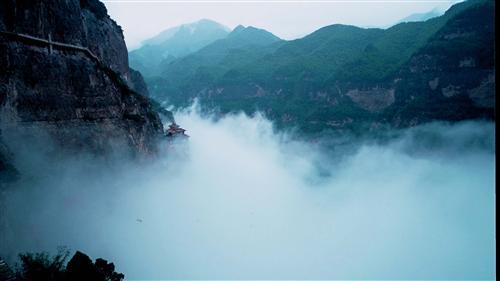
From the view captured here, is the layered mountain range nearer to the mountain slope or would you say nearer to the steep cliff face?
the steep cliff face

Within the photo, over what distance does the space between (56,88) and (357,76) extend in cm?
8123

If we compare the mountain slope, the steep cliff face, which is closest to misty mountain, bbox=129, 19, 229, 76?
the mountain slope

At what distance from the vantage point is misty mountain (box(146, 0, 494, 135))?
68812 mm

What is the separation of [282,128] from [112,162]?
83.6 m

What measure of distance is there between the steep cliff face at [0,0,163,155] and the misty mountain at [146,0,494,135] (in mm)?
63036

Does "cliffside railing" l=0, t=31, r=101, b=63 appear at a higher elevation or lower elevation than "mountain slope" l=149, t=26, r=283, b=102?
lower

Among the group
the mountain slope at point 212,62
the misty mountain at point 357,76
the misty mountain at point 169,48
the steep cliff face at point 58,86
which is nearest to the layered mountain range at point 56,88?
the steep cliff face at point 58,86

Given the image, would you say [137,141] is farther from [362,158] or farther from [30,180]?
[362,158]

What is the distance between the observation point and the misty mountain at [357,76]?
2709 inches

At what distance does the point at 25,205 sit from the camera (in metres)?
16.5

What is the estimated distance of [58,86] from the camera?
62.3 feet

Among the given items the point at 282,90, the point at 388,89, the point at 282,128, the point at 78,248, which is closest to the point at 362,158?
the point at 388,89

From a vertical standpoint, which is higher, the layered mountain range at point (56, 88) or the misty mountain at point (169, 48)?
the misty mountain at point (169, 48)

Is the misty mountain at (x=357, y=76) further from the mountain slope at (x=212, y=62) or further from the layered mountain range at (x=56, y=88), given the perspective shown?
the layered mountain range at (x=56, y=88)
